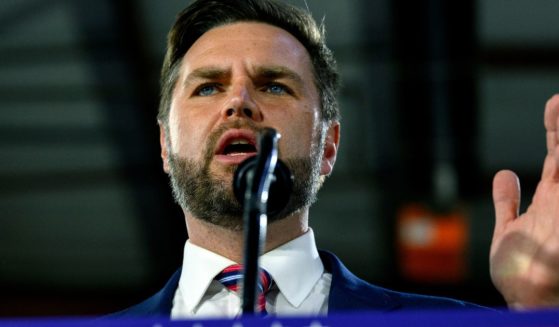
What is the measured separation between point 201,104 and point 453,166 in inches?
182

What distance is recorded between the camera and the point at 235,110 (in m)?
1.88

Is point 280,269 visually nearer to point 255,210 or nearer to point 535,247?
point 535,247

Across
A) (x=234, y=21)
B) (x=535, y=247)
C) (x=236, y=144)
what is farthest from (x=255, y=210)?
(x=234, y=21)

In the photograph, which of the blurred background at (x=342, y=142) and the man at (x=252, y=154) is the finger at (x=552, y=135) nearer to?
the man at (x=252, y=154)

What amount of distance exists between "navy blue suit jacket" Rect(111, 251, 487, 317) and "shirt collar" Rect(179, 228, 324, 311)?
0.15 feet

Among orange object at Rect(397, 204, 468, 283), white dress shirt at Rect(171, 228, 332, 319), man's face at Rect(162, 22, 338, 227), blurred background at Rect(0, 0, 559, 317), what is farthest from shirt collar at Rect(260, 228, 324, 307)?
orange object at Rect(397, 204, 468, 283)

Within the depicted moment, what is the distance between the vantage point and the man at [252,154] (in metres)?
1.82

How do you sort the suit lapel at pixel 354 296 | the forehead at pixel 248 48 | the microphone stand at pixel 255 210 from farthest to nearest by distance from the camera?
the forehead at pixel 248 48 → the suit lapel at pixel 354 296 → the microphone stand at pixel 255 210

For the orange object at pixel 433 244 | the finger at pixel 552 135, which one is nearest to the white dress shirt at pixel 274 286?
the finger at pixel 552 135

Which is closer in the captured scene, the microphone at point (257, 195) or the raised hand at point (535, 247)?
the microphone at point (257, 195)

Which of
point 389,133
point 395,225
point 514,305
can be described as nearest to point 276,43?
point 514,305

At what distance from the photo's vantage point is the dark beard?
188 centimetres

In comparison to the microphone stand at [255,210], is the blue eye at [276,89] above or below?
below

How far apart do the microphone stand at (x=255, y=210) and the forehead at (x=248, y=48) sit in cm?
78
